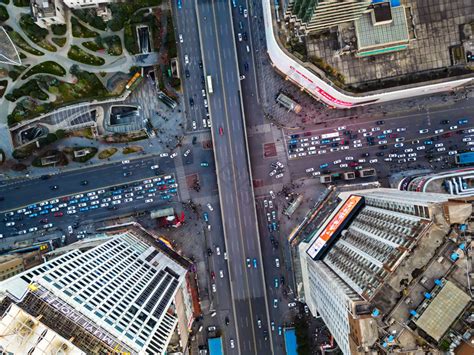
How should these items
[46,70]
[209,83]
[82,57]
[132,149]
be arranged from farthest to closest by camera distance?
[132,149], [209,83], [46,70], [82,57]

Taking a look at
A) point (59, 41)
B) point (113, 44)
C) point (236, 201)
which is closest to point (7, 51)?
point (59, 41)

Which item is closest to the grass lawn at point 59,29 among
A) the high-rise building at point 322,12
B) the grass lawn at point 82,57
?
the grass lawn at point 82,57

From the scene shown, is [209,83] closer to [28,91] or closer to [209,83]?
[209,83]

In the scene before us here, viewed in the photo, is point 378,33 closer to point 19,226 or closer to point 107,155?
point 107,155

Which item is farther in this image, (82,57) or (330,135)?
(330,135)

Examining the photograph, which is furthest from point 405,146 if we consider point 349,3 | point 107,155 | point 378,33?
point 107,155

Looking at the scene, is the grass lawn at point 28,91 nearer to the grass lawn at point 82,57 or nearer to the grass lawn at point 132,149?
the grass lawn at point 82,57

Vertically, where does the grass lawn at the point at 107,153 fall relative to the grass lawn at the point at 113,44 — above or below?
below
